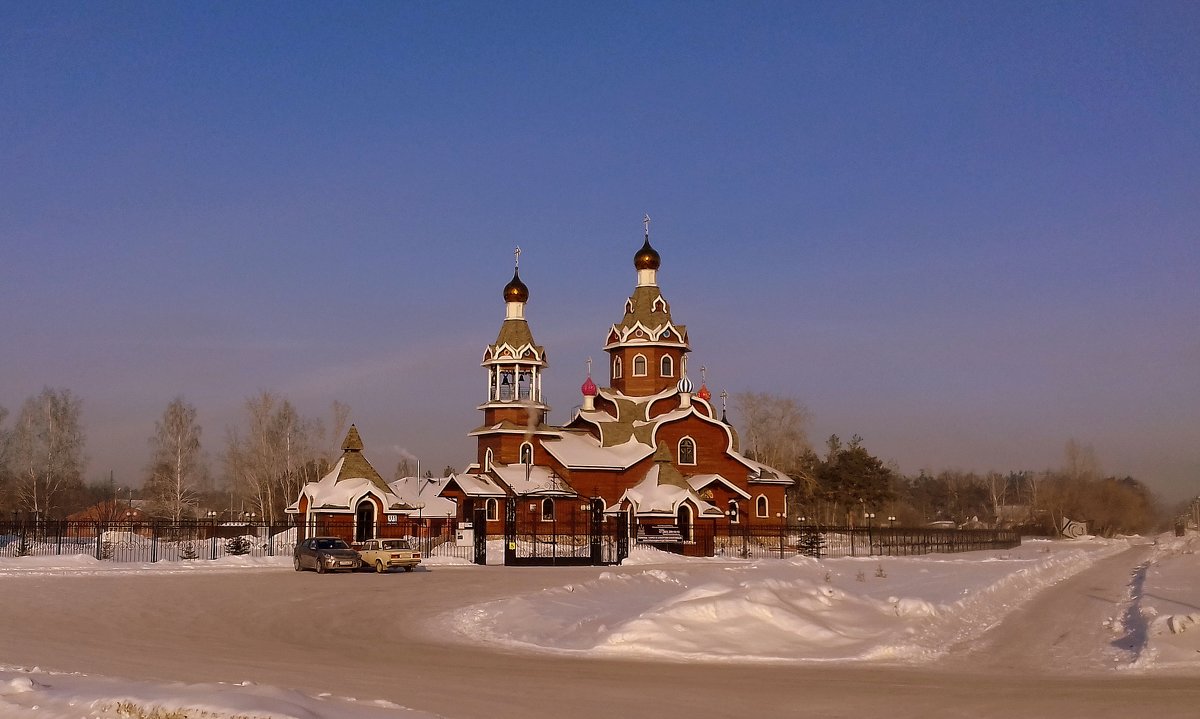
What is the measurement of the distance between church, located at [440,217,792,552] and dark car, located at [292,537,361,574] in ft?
65.1

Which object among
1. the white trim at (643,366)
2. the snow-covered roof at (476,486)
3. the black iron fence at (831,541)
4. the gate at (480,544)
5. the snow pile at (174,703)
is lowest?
the black iron fence at (831,541)

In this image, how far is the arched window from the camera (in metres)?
61.8

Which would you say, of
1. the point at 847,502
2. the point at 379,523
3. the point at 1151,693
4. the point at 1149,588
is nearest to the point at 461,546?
the point at 379,523

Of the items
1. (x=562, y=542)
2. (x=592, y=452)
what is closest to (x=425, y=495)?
(x=562, y=542)

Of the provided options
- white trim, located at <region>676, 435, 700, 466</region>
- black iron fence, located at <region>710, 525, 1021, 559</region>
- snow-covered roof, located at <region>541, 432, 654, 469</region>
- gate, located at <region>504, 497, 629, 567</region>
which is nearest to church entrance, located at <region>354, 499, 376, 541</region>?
gate, located at <region>504, 497, 629, 567</region>

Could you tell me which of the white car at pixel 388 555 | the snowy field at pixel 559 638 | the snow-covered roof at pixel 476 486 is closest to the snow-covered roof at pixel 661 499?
the snow-covered roof at pixel 476 486

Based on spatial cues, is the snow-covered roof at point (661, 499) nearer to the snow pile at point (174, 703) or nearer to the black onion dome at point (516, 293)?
the black onion dome at point (516, 293)

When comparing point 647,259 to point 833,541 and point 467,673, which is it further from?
point 467,673

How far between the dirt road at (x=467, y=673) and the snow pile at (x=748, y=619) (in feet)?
3.18

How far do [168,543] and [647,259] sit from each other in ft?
101

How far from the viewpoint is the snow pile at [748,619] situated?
51.2ft

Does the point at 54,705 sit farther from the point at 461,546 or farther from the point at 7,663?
the point at 461,546

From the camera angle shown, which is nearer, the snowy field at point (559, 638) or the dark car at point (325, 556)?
the snowy field at point (559, 638)

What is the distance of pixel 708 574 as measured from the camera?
32938mm
